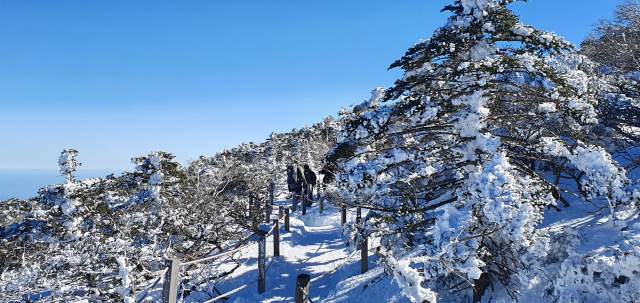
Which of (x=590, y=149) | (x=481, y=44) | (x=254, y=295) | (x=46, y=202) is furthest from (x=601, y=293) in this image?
(x=46, y=202)

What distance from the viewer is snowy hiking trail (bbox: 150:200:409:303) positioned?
7.04 meters

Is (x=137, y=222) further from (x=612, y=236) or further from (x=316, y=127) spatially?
(x=316, y=127)

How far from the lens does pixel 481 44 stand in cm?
526

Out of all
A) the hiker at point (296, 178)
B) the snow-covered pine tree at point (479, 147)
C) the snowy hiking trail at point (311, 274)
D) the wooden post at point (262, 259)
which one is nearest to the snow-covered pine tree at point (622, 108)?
the snow-covered pine tree at point (479, 147)

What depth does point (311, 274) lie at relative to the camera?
29.7 ft

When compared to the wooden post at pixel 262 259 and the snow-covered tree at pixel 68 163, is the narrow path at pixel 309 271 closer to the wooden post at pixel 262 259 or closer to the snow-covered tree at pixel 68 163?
the wooden post at pixel 262 259

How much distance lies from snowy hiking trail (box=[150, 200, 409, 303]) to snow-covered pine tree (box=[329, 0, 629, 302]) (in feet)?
4.46

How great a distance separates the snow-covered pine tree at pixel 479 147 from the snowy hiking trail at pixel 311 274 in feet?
4.46

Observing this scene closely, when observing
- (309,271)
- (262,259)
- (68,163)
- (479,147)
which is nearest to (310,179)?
(309,271)

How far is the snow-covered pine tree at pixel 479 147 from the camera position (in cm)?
402

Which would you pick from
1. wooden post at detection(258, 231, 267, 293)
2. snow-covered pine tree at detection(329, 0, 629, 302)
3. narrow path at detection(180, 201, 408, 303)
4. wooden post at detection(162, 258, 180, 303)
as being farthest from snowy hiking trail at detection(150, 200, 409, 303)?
wooden post at detection(162, 258, 180, 303)

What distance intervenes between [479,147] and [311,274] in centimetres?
616

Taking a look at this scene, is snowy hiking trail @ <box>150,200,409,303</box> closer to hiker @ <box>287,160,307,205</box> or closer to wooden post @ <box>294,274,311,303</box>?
wooden post @ <box>294,274,311,303</box>

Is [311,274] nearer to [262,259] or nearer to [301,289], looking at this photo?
[262,259]
